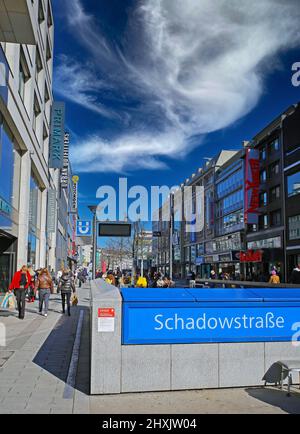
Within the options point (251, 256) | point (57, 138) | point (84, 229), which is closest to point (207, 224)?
point (251, 256)

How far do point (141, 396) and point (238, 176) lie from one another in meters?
59.7

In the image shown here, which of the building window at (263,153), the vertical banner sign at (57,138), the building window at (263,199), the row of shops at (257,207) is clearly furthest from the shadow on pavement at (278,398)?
the building window at (263,153)

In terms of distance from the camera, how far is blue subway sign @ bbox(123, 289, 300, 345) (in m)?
6.20

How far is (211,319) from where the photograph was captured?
6.39m

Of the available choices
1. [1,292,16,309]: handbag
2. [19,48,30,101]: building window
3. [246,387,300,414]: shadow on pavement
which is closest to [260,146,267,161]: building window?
[19,48,30,101]: building window

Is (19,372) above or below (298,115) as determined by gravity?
below

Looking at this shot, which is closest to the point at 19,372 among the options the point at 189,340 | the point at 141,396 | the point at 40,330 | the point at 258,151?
the point at 141,396

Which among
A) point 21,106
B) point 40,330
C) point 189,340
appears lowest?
point 40,330

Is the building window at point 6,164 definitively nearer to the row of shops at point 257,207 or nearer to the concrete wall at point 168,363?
the concrete wall at point 168,363

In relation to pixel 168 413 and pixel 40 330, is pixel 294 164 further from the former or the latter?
pixel 168 413

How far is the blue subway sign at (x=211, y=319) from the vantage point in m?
6.20

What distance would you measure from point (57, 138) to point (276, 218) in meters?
28.5

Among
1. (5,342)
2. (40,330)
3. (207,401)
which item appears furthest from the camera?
(40,330)

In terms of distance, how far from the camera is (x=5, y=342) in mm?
10211
